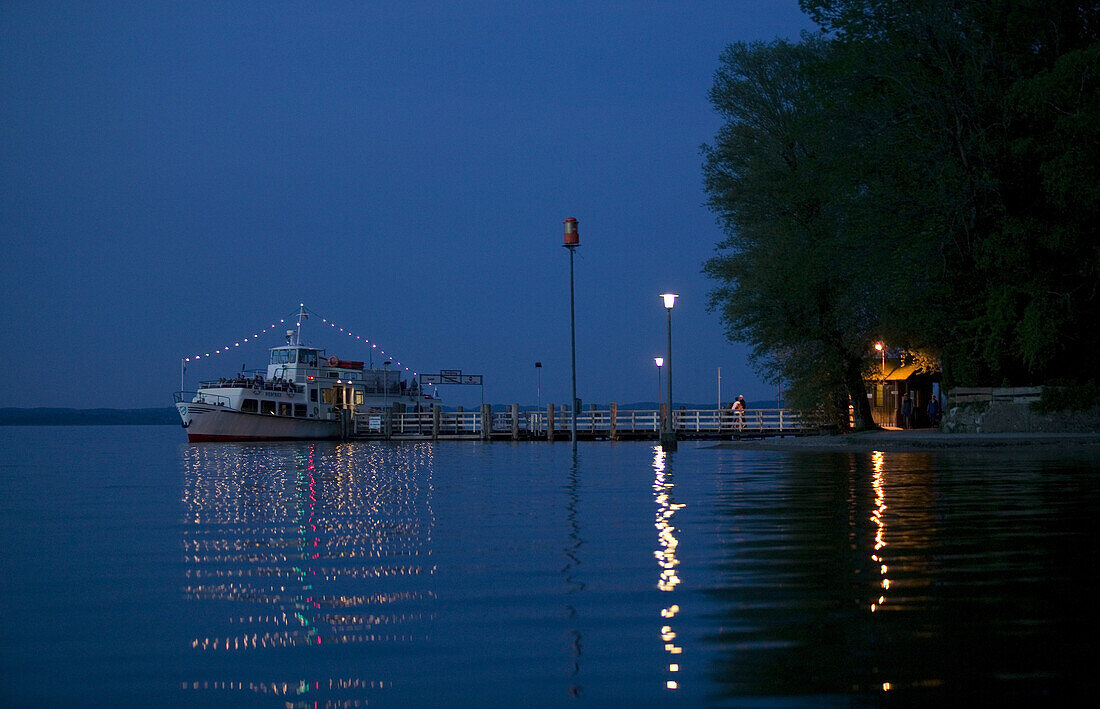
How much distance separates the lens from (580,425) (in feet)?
193

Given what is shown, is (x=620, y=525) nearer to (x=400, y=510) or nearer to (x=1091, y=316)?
(x=400, y=510)

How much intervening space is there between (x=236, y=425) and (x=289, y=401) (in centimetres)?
351

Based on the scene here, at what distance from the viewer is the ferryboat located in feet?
202

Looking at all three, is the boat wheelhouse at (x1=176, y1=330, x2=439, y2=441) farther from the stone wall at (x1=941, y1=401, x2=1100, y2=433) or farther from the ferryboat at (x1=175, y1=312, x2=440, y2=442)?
the stone wall at (x1=941, y1=401, x2=1100, y2=433)

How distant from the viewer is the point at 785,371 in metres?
37.0

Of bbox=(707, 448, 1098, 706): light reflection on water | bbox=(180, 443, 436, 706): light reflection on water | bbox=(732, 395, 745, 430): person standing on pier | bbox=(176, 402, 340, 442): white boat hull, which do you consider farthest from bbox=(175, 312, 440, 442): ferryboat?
bbox=(707, 448, 1098, 706): light reflection on water

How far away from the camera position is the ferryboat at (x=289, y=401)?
202 ft

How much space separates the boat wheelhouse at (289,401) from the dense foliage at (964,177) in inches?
1463

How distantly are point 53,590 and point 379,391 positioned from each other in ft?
216

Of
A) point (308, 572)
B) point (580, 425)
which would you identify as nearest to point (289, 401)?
point (580, 425)

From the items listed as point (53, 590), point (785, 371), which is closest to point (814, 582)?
point (53, 590)

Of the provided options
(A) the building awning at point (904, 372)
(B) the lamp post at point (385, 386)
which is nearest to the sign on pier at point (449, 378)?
(B) the lamp post at point (385, 386)

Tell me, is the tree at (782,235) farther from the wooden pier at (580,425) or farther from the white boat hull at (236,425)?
the white boat hull at (236,425)

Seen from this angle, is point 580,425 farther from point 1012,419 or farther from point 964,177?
point 964,177
